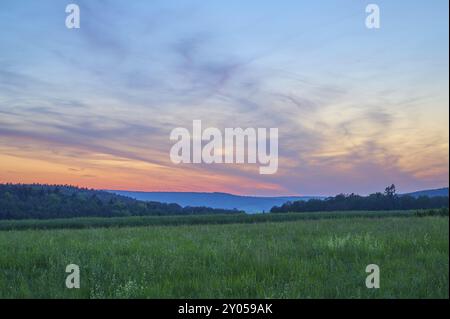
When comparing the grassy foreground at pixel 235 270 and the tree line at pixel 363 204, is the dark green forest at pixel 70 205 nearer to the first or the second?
the tree line at pixel 363 204

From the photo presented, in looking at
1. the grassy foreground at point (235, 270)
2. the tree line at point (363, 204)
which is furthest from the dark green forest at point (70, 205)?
the grassy foreground at point (235, 270)

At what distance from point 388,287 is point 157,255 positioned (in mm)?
5099

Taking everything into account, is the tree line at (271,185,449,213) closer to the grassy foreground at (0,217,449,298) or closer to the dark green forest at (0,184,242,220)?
the dark green forest at (0,184,242,220)

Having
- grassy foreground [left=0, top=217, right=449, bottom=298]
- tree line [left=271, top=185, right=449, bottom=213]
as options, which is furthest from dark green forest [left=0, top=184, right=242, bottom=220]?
grassy foreground [left=0, top=217, right=449, bottom=298]

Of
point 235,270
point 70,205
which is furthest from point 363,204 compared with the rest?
point 235,270

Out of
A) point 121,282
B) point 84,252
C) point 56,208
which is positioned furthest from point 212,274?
point 56,208

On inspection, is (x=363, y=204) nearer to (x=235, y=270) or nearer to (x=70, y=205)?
(x=70, y=205)

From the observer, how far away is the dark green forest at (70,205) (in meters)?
53.4

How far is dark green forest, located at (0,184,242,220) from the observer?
175ft
